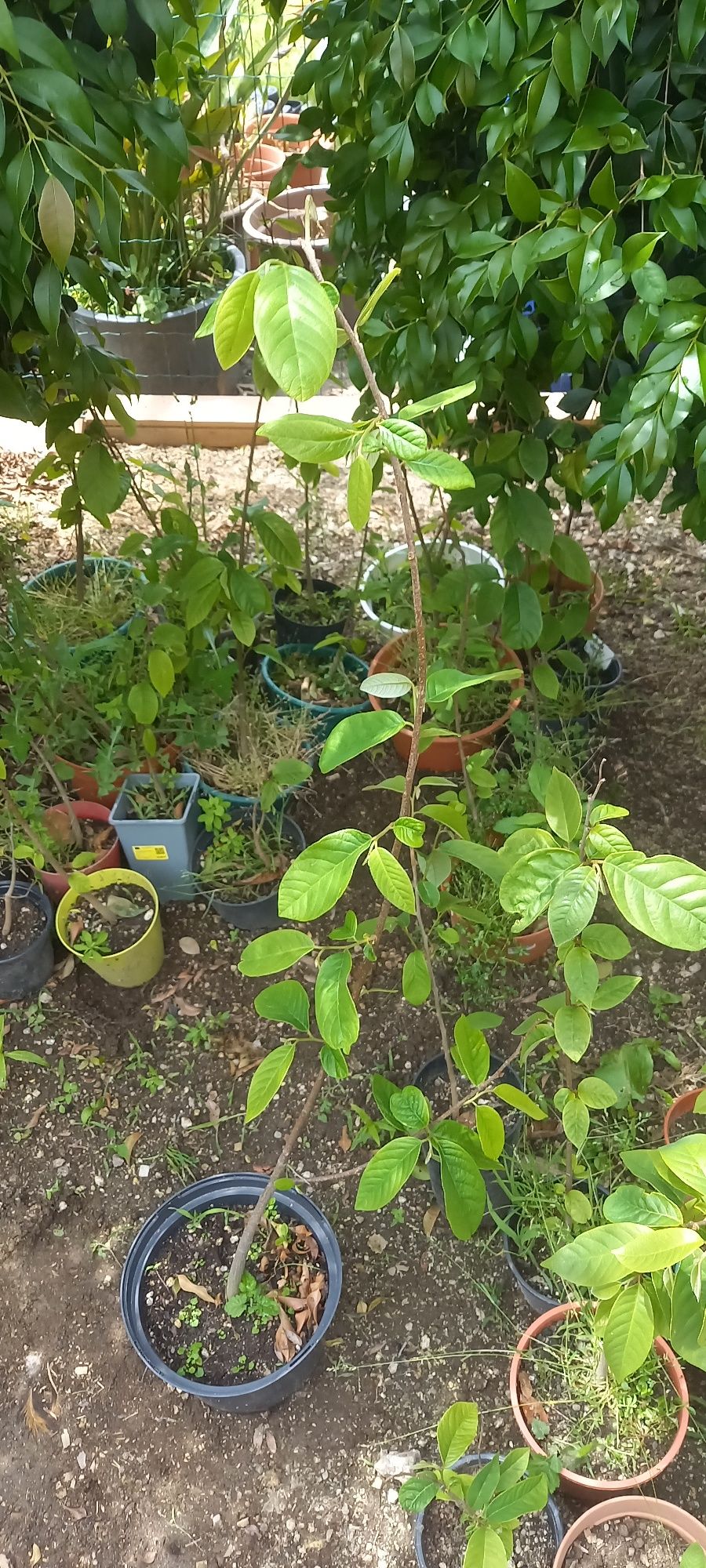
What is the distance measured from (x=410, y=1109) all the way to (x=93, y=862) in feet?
3.27

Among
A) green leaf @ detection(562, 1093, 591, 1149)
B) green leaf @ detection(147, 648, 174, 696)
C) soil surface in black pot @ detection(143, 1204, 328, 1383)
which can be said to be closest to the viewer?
green leaf @ detection(562, 1093, 591, 1149)

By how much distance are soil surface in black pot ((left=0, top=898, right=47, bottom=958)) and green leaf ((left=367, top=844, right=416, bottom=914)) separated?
3.84ft

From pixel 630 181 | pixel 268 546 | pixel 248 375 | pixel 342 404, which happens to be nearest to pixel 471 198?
pixel 630 181

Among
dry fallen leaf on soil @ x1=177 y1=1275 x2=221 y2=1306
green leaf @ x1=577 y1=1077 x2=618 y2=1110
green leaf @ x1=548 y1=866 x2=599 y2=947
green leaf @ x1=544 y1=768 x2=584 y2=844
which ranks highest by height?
green leaf @ x1=544 y1=768 x2=584 y2=844

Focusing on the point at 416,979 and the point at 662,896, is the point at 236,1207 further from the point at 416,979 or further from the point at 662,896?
the point at 662,896

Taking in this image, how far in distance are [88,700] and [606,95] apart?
1.38 m

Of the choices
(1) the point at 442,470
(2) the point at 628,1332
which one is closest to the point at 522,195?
(1) the point at 442,470

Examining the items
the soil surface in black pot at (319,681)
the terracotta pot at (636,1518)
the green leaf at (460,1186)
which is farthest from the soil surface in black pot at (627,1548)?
the soil surface in black pot at (319,681)

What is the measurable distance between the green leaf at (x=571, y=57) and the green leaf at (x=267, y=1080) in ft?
3.56

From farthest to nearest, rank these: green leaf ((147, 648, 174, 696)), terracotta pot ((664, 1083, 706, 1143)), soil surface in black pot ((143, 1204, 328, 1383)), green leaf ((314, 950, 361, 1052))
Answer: green leaf ((147, 648, 174, 696)) → terracotta pot ((664, 1083, 706, 1143)) → soil surface in black pot ((143, 1204, 328, 1383)) → green leaf ((314, 950, 361, 1052))

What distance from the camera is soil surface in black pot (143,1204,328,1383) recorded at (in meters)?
1.37

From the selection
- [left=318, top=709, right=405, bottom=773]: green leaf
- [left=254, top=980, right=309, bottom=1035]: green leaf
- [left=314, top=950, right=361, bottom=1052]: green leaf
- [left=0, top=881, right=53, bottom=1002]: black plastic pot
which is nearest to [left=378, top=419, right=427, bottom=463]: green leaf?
[left=318, top=709, right=405, bottom=773]: green leaf

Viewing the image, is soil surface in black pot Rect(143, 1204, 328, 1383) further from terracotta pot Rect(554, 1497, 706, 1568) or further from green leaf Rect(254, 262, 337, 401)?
green leaf Rect(254, 262, 337, 401)

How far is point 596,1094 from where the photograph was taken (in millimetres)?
1115
